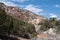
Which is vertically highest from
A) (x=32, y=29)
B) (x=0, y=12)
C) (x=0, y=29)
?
(x=0, y=12)

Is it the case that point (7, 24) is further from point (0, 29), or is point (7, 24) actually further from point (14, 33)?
point (14, 33)

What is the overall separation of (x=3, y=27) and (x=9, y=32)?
5161 mm

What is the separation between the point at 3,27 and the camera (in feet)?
212

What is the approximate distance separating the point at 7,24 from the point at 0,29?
302 cm

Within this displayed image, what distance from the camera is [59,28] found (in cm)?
8812

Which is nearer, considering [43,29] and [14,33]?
[14,33]

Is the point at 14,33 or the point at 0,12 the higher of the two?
the point at 0,12

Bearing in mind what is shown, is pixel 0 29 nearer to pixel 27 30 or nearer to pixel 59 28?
pixel 27 30

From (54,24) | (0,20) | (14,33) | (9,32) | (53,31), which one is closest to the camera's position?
(0,20)

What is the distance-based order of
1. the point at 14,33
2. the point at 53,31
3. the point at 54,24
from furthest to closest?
the point at 54,24
the point at 53,31
the point at 14,33

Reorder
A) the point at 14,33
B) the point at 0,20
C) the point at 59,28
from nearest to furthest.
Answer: the point at 0,20 < the point at 14,33 < the point at 59,28

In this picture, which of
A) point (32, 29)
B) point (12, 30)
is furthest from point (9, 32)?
point (32, 29)

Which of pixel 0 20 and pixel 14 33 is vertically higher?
pixel 0 20

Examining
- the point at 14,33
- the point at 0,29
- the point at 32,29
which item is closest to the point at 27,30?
the point at 32,29
